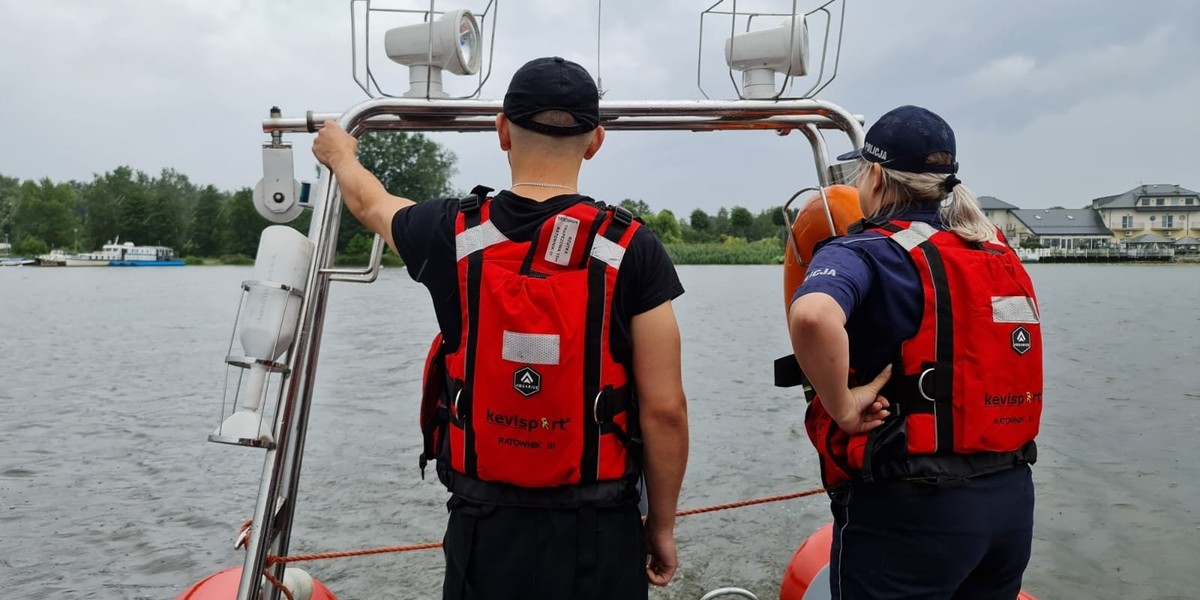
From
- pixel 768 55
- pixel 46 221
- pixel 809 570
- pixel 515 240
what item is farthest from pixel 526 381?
pixel 46 221

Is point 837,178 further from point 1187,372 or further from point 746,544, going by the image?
point 1187,372

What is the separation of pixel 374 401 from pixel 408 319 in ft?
47.3

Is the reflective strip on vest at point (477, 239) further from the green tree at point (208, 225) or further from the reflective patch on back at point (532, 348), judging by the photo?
the green tree at point (208, 225)

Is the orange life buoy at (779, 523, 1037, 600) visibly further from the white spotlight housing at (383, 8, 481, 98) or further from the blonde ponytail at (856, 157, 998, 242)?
the white spotlight housing at (383, 8, 481, 98)

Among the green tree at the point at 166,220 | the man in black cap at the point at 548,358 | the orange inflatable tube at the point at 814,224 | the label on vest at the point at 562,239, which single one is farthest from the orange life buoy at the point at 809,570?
the green tree at the point at 166,220

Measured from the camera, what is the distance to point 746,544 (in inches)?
304

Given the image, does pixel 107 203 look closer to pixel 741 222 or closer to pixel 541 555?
pixel 741 222

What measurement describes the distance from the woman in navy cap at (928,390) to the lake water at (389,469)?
4.43 metres

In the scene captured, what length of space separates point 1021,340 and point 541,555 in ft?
4.01

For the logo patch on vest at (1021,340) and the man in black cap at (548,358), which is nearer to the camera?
the man in black cap at (548,358)

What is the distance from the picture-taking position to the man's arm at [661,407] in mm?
1987

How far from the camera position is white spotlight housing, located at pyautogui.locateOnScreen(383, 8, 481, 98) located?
9.62 ft

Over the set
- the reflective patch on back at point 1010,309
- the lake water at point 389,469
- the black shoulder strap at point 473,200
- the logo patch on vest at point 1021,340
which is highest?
the black shoulder strap at point 473,200

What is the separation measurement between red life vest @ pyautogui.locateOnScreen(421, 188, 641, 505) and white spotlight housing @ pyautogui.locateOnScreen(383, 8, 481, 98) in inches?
44.2
